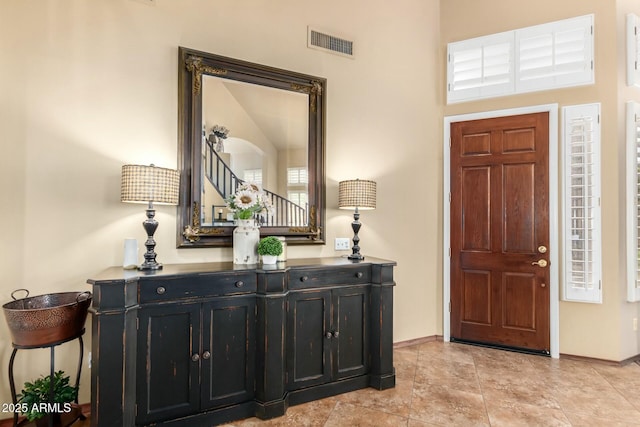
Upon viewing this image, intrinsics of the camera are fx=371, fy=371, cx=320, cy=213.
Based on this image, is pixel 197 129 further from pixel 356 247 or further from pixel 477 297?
pixel 477 297

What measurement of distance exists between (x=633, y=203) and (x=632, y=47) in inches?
59.8

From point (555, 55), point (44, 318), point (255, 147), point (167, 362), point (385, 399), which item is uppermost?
point (555, 55)

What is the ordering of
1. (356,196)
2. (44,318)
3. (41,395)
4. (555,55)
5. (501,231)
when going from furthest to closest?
(501,231) < (555,55) < (356,196) < (41,395) < (44,318)

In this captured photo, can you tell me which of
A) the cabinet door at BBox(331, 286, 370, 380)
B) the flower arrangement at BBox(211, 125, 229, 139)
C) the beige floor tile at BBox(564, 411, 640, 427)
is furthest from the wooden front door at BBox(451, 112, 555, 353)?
the flower arrangement at BBox(211, 125, 229, 139)

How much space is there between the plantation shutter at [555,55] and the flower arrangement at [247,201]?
2.99 metres

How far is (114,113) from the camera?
107 inches

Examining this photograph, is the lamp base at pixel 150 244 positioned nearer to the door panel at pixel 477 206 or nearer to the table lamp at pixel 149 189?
the table lamp at pixel 149 189

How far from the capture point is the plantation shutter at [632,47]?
360 cm

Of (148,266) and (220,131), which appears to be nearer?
(148,266)

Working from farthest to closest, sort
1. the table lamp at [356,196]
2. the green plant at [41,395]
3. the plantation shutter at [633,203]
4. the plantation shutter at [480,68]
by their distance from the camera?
the plantation shutter at [480,68] < the plantation shutter at [633,203] < the table lamp at [356,196] < the green plant at [41,395]

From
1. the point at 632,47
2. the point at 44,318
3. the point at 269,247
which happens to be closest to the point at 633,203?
the point at 632,47

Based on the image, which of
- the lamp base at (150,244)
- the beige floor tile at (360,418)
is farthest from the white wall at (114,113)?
the beige floor tile at (360,418)

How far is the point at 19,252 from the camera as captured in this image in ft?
7.97

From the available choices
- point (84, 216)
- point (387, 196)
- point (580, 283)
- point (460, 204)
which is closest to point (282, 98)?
point (387, 196)
